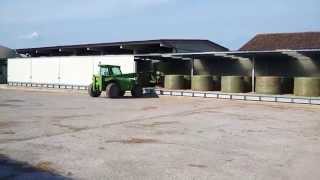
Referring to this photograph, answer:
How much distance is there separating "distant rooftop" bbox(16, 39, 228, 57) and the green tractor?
295 inches

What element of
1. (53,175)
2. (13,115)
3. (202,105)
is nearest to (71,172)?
(53,175)

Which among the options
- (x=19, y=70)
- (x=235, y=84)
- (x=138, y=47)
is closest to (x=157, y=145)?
(x=235, y=84)

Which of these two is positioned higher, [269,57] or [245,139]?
[269,57]

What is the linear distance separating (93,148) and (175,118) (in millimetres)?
6841

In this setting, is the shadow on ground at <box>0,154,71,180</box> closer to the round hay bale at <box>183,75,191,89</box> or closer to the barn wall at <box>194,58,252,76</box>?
the round hay bale at <box>183,75,191,89</box>

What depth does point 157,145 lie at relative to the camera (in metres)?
10.6

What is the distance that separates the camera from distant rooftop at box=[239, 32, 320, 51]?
127 feet

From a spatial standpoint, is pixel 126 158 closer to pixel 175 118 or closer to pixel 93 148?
pixel 93 148

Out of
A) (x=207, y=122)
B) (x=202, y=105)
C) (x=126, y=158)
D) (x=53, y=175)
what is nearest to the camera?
(x=53, y=175)

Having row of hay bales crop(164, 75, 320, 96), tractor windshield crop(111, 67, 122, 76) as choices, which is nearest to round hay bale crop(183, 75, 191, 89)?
row of hay bales crop(164, 75, 320, 96)

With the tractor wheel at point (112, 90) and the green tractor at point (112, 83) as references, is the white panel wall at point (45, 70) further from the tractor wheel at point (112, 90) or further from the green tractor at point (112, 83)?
the tractor wheel at point (112, 90)

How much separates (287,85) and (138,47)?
17054 millimetres

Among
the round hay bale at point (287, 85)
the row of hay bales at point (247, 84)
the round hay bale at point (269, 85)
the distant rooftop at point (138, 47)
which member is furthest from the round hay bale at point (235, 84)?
the distant rooftop at point (138, 47)

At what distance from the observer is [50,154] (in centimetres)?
932
